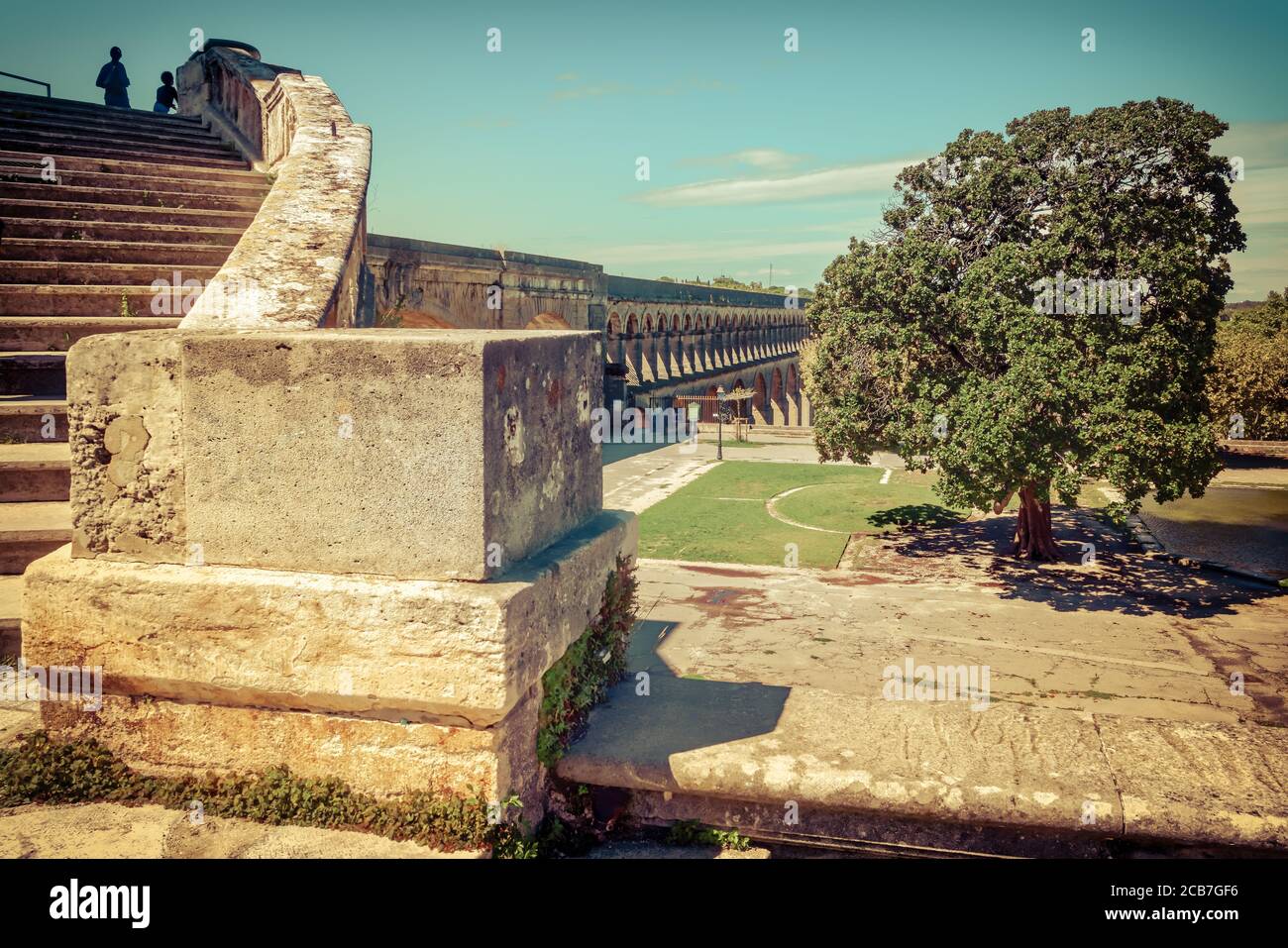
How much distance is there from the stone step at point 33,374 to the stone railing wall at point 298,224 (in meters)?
1.61

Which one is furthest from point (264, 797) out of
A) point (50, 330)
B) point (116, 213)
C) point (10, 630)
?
point (116, 213)

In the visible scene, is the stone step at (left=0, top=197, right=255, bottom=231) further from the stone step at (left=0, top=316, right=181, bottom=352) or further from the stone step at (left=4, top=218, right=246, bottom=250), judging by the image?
the stone step at (left=0, top=316, right=181, bottom=352)

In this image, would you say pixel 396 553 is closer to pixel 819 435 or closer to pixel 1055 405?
pixel 1055 405

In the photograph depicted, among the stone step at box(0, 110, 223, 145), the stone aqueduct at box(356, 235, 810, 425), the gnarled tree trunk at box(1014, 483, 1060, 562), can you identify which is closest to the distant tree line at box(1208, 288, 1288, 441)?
the gnarled tree trunk at box(1014, 483, 1060, 562)

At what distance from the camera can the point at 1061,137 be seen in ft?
38.1

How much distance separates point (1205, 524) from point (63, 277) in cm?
1661

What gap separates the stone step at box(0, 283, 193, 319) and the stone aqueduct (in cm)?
134

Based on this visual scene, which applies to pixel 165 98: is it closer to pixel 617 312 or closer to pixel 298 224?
→ pixel 298 224

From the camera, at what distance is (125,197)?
26.1ft

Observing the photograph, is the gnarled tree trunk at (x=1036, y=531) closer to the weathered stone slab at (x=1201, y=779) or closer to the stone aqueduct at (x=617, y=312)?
the stone aqueduct at (x=617, y=312)

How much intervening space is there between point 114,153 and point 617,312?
20735mm

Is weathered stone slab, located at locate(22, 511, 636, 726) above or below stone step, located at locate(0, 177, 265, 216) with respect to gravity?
below

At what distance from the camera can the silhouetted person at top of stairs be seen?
46.8 ft
